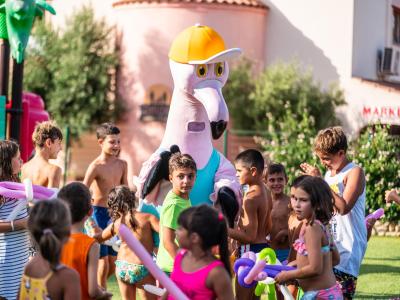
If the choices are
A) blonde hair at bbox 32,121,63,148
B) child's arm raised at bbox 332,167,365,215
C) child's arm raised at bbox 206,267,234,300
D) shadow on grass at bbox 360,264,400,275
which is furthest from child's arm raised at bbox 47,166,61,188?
shadow on grass at bbox 360,264,400,275

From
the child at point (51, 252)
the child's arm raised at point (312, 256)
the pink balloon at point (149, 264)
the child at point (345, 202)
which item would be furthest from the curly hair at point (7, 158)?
the child at point (345, 202)

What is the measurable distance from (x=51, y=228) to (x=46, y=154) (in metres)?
3.04

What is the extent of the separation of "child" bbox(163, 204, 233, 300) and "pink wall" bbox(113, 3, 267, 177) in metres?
19.6

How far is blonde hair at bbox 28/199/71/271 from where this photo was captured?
4.31 m

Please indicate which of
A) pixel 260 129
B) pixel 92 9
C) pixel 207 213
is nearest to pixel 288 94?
pixel 260 129

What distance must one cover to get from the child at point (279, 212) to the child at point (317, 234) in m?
1.69

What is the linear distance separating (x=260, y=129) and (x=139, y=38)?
435 centimetres

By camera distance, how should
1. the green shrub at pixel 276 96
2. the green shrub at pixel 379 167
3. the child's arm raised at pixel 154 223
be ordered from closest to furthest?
1. the child's arm raised at pixel 154 223
2. the green shrub at pixel 379 167
3. the green shrub at pixel 276 96

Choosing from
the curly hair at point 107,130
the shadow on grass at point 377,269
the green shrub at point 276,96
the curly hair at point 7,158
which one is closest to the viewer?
the curly hair at point 7,158

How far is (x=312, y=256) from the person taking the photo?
5.18m

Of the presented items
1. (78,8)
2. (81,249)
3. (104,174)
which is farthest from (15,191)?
(78,8)

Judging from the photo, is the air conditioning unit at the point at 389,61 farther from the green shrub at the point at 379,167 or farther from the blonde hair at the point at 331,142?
the blonde hair at the point at 331,142

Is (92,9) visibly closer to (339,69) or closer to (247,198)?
(339,69)

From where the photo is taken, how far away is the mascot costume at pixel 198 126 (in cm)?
683
